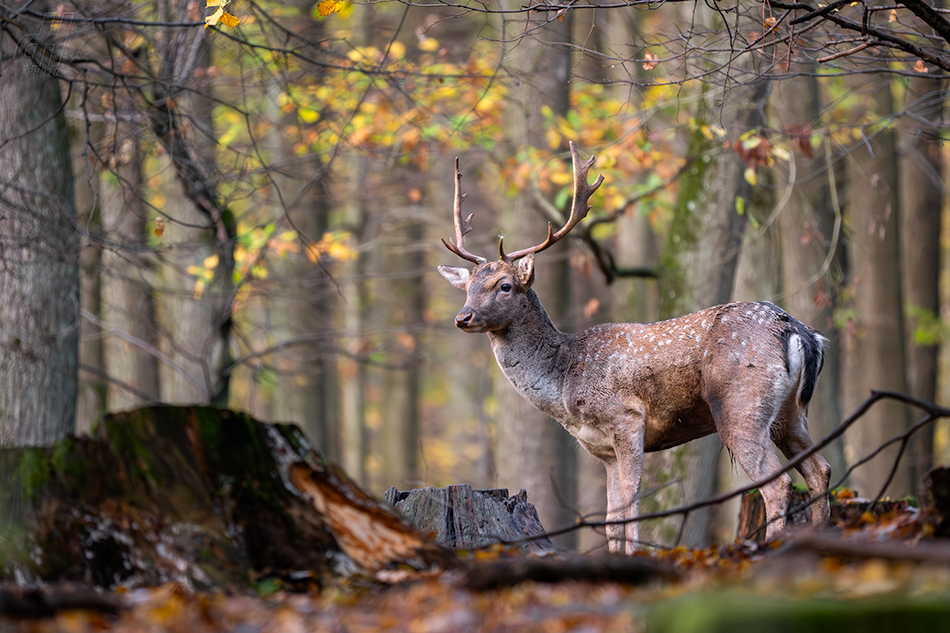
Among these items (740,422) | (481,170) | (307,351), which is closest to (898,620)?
(740,422)

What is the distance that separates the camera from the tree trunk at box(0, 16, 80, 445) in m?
7.42

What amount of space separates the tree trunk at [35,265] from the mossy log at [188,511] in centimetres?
353

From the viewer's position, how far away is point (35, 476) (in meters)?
4.00

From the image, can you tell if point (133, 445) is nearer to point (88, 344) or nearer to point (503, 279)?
point (503, 279)

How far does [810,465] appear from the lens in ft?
20.6

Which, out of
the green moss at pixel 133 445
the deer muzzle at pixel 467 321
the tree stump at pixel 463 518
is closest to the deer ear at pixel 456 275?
the deer muzzle at pixel 467 321

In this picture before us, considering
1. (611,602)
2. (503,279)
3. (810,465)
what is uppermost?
(503,279)

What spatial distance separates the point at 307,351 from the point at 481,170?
16.9ft

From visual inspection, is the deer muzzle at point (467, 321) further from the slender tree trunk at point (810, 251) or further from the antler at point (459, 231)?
the slender tree trunk at point (810, 251)

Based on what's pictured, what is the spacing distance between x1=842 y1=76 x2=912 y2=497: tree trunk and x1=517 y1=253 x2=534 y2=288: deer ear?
6849mm

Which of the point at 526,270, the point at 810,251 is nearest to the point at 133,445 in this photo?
the point at 526,270

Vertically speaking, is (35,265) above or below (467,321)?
above

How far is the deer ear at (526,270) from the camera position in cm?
695

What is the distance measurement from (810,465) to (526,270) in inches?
99.9
